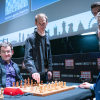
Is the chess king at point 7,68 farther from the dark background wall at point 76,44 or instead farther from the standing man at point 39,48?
the dark background wall at point 76,44

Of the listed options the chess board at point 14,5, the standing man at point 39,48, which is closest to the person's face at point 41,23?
the standing man at point 39,48

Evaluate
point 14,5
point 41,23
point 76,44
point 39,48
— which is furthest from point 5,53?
point 14,5

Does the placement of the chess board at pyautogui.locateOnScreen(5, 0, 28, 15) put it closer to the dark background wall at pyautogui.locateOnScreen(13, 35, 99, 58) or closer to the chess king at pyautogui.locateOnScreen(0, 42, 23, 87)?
the dark background wall at pyautogui.locateOnScreen(13, 35, 99, 58)

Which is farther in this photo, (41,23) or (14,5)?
(14,5)

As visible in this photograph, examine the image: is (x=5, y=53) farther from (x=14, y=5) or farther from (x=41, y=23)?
(x=14, y=5)

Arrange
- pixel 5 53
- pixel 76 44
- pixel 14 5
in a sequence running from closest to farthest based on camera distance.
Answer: pixel 5 53 < pixel 76 44 < pixel 14 5

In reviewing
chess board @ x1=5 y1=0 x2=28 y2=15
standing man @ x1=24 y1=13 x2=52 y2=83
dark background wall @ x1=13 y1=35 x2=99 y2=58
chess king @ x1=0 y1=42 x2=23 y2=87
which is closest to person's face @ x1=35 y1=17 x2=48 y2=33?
standing man @ x1=24 y1=13 x2=52 y2=83

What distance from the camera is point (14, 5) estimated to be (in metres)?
3.53

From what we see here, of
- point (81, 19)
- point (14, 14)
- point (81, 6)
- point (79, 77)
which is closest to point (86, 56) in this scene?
point (79, 77)

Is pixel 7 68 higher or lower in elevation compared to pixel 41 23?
lower

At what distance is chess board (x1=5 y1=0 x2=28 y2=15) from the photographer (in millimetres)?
3322

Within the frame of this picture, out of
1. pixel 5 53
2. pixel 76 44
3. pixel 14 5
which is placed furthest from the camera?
pixel 14 5

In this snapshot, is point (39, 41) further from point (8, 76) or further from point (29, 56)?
point (8, 76)

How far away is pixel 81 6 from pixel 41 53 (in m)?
1.32
